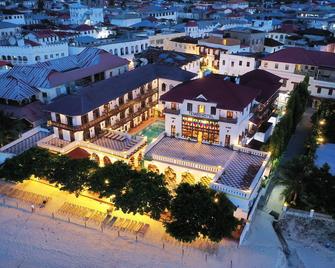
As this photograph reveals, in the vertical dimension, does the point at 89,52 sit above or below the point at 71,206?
above

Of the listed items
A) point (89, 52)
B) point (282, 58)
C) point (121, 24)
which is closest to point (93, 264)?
point (89, 52)

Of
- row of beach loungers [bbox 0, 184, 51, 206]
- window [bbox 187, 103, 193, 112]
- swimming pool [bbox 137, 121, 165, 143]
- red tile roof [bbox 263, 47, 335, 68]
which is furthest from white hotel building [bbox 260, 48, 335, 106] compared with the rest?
row of beach loungers [bbox 0, 184, 51, 206]

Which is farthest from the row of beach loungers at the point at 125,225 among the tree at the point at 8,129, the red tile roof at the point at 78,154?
the tree at the point at 8,129

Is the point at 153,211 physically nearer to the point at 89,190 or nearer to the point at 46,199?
the point at 89,190

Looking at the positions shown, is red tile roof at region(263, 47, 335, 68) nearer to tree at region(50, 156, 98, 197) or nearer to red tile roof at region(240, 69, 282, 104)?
red tile roof at region(240, 69, 282, 104)

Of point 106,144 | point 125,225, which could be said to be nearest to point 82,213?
point 125,225

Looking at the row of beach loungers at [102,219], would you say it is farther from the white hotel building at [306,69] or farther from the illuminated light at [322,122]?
the white hotel building at [306,69]

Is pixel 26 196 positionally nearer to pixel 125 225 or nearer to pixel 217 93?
pixel 125 225

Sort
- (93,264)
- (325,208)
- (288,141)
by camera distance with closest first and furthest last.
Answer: (93,264)
(325,208)
(288,141)
